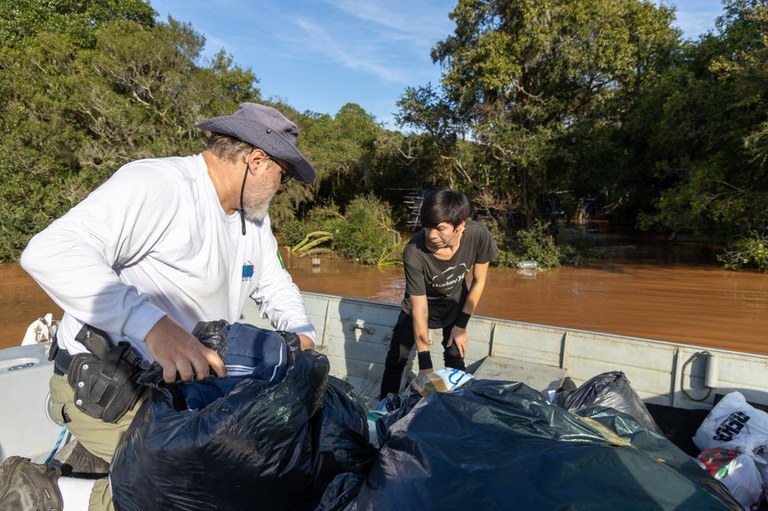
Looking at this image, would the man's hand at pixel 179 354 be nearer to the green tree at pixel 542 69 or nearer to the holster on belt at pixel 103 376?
the holster on belt at pixel 103 376

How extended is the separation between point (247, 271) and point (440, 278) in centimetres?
166

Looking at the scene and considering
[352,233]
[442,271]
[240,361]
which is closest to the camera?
[240,361]

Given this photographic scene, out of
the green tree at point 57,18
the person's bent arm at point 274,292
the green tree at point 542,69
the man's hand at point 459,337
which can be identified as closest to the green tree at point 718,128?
the green tree at point 542,69

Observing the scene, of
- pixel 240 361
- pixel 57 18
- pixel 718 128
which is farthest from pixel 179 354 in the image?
pixel 57 18

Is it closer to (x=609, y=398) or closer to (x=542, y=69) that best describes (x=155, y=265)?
(x=609, y=398)

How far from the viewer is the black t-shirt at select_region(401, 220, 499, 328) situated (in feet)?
10.4

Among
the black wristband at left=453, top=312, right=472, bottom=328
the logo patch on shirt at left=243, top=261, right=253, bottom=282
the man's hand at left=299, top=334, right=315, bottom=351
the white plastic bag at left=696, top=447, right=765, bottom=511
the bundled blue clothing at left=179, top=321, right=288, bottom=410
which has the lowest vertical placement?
the white plastic bag at left=696, top=447, right=765, bottom=511

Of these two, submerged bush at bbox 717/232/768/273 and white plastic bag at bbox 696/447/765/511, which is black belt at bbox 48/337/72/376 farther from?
submerged bush at bbox 717/232/768/273

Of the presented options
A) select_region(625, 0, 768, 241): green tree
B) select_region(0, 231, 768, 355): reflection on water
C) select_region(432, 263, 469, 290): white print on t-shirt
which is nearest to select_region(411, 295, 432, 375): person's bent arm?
select_region(432, 263, 469, 290): white print on t-shirt

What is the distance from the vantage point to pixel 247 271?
1889mm

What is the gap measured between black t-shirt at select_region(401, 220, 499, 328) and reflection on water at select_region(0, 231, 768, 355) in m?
6.30

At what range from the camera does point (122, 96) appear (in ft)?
56.6

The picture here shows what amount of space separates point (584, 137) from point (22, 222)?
18.0 metres

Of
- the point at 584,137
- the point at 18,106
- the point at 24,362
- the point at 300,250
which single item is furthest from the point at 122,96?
the point at 24,362
